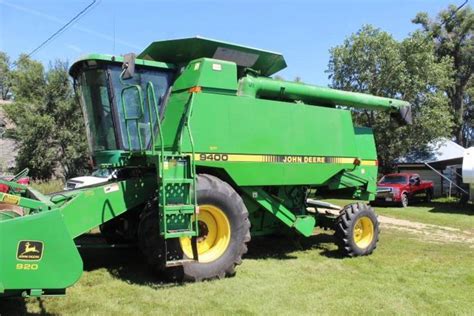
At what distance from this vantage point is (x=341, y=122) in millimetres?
9117

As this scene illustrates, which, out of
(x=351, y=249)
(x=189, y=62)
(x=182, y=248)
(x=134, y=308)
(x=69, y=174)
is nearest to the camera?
(x=134, y=308)

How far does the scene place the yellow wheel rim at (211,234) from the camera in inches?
261

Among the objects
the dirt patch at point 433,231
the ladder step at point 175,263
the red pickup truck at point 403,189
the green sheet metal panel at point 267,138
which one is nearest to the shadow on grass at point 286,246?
the green sheet metal panel at point 267,138

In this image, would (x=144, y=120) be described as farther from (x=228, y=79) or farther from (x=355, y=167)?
(x=355, y=167)

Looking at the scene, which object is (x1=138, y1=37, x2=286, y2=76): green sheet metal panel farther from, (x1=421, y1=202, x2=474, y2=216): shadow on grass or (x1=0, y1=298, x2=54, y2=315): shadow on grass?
(x1=421, y1=202, x2=474, y2=216): shadow on grass

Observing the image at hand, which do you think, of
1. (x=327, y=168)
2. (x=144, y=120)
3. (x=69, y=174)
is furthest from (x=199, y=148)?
(x=69, y=174)

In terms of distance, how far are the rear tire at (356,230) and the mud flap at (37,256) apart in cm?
521

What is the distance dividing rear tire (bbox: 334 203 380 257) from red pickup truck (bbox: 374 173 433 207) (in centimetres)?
1257

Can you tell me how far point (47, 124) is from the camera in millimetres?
21391

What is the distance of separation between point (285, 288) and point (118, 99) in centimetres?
353

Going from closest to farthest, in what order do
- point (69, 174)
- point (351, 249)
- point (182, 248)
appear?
1. point (182, 248)
2. point (351, 249)
3. point (69, 174)

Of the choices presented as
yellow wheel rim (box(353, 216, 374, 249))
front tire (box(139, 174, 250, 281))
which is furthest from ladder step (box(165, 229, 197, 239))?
yellow wheel rim (box(353, 216, 374, 249))

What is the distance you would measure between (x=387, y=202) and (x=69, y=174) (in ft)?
47.8

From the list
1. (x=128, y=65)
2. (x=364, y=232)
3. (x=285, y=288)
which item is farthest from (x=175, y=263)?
(x=364, y=232)
